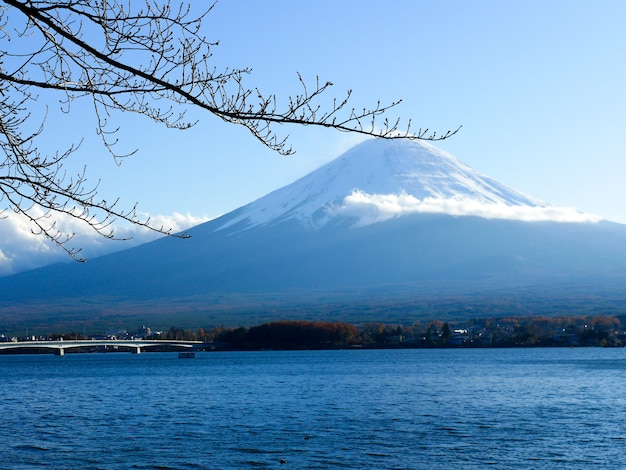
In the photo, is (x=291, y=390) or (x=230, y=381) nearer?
(x=291, y=390)

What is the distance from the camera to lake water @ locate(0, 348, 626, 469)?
63.4 feet

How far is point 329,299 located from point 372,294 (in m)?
9.13

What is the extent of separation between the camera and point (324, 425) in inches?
1006

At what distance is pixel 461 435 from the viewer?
73.7 feet

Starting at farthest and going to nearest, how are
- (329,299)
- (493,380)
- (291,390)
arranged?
(329,299) < (493,380) < (291,390)

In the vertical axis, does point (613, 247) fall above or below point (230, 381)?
above

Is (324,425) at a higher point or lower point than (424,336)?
lower

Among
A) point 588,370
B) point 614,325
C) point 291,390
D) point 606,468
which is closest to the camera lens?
point 606,468

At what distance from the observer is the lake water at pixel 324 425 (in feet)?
63.4

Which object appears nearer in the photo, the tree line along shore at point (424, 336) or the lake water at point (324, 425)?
the lake water at point (324, 425)

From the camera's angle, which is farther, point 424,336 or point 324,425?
point 424,336

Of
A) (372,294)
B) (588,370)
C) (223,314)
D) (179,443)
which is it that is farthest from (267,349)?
(179,443)

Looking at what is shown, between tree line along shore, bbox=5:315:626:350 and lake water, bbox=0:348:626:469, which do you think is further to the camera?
tree line along shore, bbox=5:315:626:350

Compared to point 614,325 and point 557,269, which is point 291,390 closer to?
point 614,325
